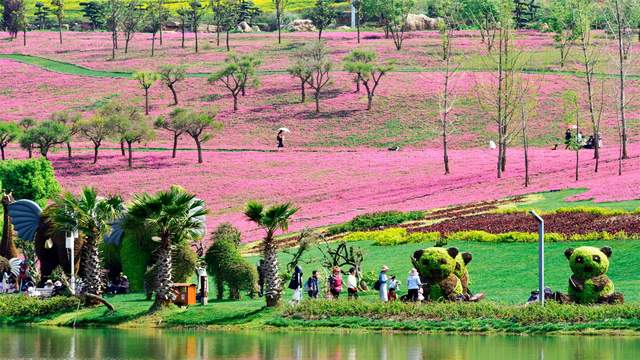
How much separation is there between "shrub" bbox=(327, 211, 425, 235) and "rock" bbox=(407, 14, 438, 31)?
11415 cm

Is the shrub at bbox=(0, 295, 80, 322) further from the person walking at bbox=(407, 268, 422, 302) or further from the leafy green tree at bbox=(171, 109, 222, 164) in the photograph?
the leafy green tree at bbox=(171, 109, 222, 164)

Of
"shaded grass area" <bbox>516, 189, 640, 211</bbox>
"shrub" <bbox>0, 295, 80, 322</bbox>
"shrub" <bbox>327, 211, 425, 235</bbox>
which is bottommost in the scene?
"shrub" <bbox>0, 295, 80, 322</bbox>

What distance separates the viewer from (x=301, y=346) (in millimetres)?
38656

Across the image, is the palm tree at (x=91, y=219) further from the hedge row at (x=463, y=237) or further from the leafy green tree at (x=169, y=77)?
the leafy green tree at (x=169, y=77)

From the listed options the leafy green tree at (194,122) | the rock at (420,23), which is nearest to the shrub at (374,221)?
the leafy green tree at (194,122)

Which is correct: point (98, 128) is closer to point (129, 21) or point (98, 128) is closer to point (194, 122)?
point (194, 122)

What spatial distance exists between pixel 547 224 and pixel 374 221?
10.9 meters

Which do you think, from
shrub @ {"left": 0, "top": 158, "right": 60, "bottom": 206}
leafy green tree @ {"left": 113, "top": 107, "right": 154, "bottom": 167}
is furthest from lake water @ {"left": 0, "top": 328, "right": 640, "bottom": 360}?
leafy green tree @ {"left": 113, "top": 107, "right": 154, "bottom": 167}

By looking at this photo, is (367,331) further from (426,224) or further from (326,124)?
(326,124)

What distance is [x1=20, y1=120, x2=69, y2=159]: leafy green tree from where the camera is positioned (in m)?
104

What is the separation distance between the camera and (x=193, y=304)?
48.6m

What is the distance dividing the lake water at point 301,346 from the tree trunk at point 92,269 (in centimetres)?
624

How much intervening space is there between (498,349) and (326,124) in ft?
275

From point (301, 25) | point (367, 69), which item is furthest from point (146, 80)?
point (301, 25)
